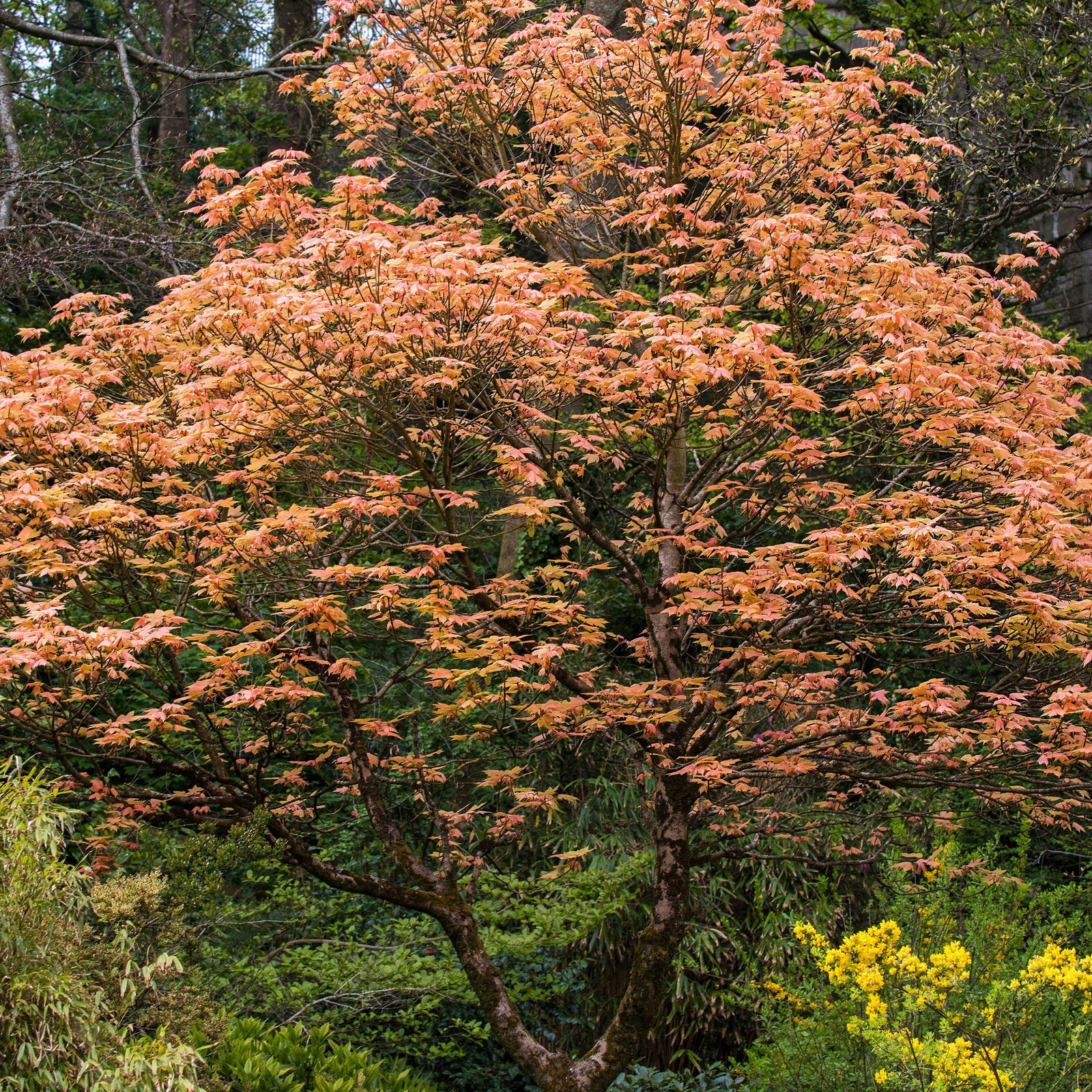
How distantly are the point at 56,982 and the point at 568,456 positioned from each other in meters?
4.36

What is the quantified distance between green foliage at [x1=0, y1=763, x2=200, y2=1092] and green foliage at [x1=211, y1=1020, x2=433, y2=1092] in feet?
3.41

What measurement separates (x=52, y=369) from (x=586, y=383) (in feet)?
9.08

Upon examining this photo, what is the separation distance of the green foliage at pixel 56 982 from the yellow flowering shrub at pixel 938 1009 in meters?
2.71

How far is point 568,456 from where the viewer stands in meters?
7.17

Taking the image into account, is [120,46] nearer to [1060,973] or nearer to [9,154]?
[9,154]

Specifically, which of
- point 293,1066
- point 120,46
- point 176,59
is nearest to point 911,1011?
point 293,1066

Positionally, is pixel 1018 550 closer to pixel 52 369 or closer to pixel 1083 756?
pixel 1083 756

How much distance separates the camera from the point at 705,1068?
7.34m

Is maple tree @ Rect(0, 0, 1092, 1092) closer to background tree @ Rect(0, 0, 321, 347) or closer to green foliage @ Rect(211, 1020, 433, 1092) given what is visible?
green foliage @ Rect(211, 1020, 433, 1092)

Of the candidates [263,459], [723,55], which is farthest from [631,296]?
[263,459]

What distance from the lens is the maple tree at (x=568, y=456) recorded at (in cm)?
483

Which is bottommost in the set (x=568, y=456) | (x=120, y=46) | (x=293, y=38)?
(x=568, y=456)

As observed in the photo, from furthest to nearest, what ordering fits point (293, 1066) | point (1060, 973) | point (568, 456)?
1. point (568, 456)
2. point (293, 1066)
3. point (1060, 973)

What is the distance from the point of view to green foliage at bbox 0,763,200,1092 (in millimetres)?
3895
